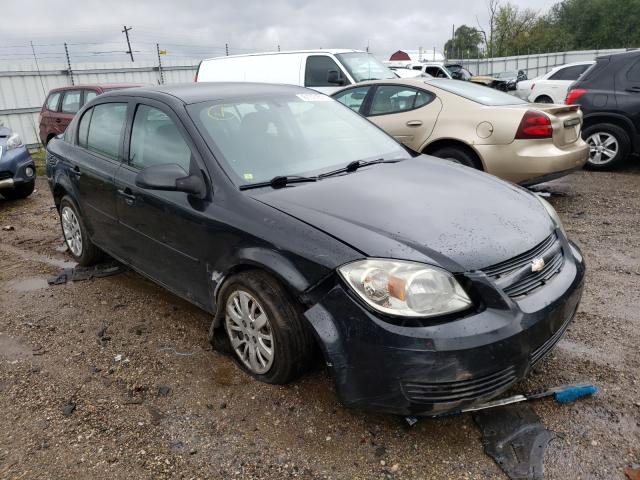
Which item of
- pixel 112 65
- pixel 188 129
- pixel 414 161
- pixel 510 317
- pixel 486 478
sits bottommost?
pixel 486 478

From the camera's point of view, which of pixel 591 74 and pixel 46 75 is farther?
pixel 46 75

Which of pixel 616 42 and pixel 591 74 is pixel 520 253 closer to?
pixel 591 74

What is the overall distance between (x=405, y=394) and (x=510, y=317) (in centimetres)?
56

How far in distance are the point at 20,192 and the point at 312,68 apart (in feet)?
17.6

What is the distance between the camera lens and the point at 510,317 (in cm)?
221

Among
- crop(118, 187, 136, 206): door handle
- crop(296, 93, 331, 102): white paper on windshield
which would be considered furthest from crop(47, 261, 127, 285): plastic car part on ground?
crop(296, 93, 331, 102): white paper on windshield

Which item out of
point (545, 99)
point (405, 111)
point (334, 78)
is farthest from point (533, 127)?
point (545, 99)

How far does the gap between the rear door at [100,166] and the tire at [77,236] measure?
202mm

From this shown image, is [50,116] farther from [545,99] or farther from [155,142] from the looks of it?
[545,99]

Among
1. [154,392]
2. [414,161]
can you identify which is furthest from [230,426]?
[414,161]

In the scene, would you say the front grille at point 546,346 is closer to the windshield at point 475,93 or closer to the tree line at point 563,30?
the windshield at point 475,93

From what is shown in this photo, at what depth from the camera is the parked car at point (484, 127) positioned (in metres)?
5.50

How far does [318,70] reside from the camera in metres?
9.52

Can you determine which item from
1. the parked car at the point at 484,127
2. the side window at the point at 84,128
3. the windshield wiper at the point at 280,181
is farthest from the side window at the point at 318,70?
the windshield wiper at the point at 280,181
